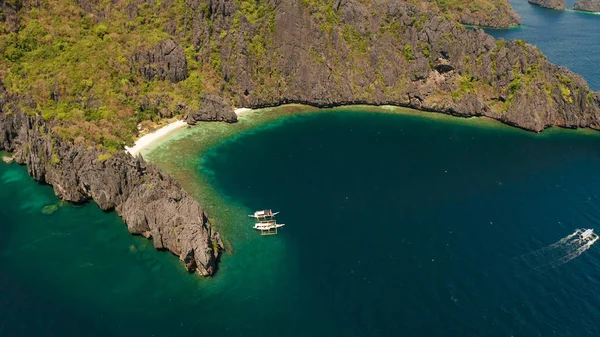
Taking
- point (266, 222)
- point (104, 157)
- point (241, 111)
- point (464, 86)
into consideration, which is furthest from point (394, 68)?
point (104, 157)

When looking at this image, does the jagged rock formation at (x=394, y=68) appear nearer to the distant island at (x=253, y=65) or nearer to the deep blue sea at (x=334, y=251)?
the distant island at (x=253, y=65)

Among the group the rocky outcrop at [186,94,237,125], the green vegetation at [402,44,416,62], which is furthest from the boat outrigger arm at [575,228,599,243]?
the rocky outcrop at [186,94,237,125]

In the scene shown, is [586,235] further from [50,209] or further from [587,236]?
[50,209]

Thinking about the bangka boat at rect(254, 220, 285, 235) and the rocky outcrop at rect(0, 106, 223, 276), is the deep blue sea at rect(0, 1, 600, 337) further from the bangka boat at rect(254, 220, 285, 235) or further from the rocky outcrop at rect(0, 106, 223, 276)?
the rocky outcrop at rect(0, 106, 223, 276)

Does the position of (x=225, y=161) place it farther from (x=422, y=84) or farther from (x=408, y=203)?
(x=422, y=84)

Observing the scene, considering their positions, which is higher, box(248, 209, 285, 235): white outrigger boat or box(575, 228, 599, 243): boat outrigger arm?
box(248, 209, 285, 235): white outrigger boat

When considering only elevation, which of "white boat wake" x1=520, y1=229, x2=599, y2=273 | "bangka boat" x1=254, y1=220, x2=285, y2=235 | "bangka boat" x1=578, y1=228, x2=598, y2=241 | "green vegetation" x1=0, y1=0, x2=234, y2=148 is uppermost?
"green vegetation" x1=0, y1=0, x2=234, y2=148
